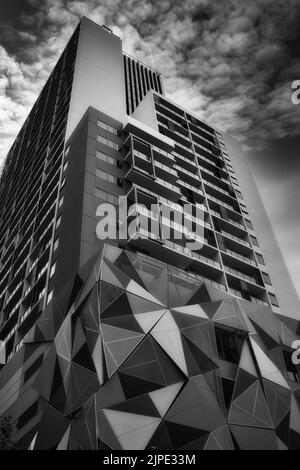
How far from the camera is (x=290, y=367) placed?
31656 mm

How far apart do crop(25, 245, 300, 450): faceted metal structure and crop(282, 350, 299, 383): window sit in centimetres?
107

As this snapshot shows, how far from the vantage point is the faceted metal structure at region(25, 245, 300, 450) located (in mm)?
22797

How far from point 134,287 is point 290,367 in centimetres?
1354

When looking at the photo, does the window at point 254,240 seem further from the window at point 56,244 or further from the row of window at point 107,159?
the window at point 56,244

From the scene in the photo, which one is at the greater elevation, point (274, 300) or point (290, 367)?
point (274, 300)

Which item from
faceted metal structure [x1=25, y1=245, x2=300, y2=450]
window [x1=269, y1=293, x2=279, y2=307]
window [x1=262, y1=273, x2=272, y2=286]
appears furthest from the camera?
window [x1=262, y1=273, x2=272, y2=286]

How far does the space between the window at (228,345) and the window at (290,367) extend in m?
4.85

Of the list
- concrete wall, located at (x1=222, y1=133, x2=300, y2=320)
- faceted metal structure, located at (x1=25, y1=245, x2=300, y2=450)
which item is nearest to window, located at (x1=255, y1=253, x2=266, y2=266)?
concrete wall, located at (x1=222, y1=133, x2=300, y2=320)

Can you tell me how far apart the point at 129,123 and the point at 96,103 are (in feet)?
30.4

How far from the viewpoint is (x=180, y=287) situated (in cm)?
3097

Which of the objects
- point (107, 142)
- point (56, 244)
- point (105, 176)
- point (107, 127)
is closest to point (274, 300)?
point (105, 176)

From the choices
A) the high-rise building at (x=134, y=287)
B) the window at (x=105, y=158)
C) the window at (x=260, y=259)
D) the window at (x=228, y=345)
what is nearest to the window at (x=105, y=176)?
the high-rise building at (x=134, y=287)

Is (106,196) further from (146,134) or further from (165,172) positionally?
(146,134)

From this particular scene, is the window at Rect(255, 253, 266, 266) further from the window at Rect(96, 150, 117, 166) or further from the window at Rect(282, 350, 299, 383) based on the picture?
the window at Rect(282, 350, 299, 383)
